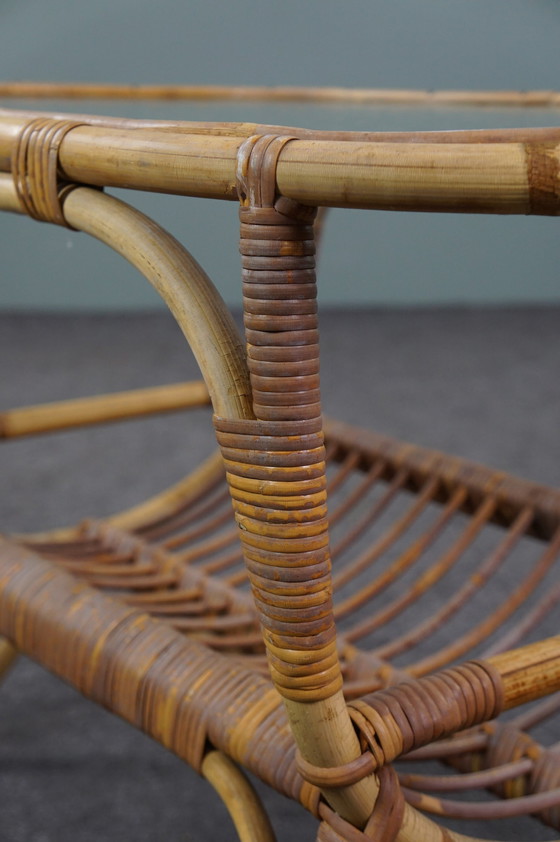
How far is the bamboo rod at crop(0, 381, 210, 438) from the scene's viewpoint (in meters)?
1.17

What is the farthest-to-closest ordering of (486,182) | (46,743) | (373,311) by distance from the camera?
(373,311) → (46,743) → (486,182)

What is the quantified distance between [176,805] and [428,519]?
32.4 inches

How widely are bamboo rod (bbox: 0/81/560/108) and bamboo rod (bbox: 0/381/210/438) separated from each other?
0.36 m

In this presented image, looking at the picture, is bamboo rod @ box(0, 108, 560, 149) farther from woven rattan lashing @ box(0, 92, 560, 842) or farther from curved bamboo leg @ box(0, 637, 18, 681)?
curved bamboo leg @ box(0, 637, 18, 681)

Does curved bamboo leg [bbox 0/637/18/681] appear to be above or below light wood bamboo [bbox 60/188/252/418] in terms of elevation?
below

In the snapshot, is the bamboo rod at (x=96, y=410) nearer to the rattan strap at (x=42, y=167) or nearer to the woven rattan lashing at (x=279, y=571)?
the woven rattan lashing at (x=279, y=571)

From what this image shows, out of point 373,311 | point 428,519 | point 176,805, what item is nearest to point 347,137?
point 176,805

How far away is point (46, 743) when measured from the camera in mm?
1162

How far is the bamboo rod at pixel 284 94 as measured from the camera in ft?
2.25

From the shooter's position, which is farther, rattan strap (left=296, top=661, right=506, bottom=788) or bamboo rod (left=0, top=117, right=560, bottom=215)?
rattan strap (left=296, top=661, right=506, bottom=788)

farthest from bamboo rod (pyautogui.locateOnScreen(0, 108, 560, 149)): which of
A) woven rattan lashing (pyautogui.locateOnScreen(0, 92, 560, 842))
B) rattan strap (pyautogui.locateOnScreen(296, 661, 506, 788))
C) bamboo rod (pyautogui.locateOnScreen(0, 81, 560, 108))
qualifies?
rattan strap (pyautogui.locateOnScreen(296, 661, 506, 788))

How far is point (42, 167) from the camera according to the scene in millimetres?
658

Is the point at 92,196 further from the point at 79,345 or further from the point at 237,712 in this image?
the point at 79,345

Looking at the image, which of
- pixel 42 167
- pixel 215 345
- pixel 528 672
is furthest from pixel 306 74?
pixel 528 672
